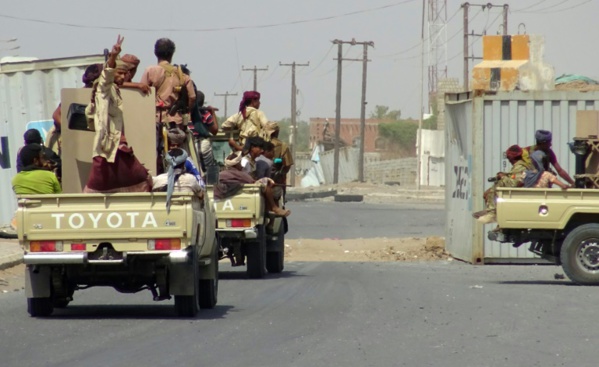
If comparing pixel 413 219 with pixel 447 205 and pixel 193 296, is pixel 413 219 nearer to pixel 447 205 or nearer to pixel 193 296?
pixel 447 205

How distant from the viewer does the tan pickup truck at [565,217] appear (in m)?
16.9

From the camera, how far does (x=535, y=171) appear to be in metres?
17.9

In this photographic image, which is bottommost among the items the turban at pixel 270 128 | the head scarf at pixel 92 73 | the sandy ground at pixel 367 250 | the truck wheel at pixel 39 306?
the sandy ground at pixel 367 250

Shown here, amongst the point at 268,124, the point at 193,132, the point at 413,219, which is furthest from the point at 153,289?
the point at 413,219

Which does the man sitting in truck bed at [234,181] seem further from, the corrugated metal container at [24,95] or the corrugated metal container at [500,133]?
the corrugated metal container at [24,95]

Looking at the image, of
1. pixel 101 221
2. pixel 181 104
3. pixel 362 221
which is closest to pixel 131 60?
pixel 181 104

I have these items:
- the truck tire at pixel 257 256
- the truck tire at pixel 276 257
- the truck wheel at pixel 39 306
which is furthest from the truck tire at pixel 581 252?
the truck wheel at pixel 39 306

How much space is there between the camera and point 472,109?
22.5m

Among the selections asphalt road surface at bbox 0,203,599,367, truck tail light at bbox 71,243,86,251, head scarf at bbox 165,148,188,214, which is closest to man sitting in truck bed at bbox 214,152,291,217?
asphalt road surface at bbox 0,203,599,367

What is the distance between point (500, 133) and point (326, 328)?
11812 millimetres

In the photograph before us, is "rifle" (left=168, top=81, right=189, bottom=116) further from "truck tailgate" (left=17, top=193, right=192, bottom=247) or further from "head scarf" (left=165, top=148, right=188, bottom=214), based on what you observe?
"truck tailgate" (left=17, top=193, right=192, bottom=247)

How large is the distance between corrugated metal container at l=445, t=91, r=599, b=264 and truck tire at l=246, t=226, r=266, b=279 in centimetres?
576

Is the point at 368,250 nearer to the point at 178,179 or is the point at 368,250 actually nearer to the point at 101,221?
the point at 178,179

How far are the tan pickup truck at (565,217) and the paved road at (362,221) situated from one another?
48.8 ft
